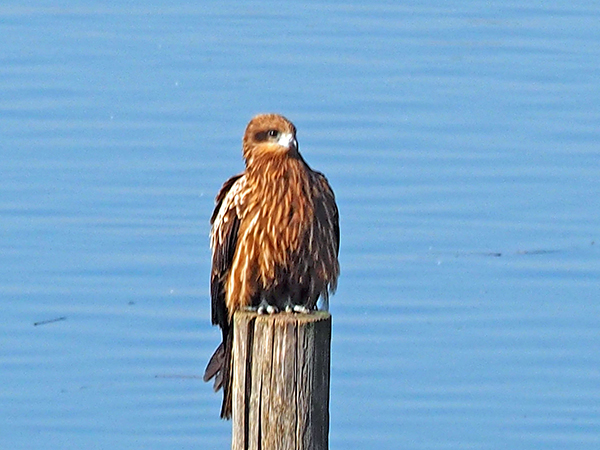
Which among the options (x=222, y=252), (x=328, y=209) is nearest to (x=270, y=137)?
(x=328, y=209)

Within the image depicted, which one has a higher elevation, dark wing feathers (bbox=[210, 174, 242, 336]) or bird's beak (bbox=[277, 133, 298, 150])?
bird's beak (bbox=[277, 133, 298, 150])

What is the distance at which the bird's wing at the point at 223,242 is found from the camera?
6.73 m

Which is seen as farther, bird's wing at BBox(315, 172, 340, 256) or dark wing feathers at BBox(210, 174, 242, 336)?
dark wing feathers at BBox(210, 174, 242, 336)

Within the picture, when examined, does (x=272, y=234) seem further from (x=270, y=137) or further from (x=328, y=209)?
(x=270, y=137)

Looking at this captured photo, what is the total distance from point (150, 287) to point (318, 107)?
105 inches

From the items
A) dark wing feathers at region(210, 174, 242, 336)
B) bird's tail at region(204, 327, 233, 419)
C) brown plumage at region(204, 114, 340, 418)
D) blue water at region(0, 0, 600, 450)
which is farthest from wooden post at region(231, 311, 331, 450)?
blue water at region(0, 0, 600, 450)

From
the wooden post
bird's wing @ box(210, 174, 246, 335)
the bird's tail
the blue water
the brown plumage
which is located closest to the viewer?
the wooden post

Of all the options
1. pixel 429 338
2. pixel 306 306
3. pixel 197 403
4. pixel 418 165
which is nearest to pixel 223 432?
pixel 197 403

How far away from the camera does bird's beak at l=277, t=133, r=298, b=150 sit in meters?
6.67

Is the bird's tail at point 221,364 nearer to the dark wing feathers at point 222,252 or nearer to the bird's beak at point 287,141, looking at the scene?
the dark wing feathers at point 222,252

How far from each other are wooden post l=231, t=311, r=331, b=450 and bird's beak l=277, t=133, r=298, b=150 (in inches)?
60.9

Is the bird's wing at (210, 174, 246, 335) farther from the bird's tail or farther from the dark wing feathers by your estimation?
the bird's tail

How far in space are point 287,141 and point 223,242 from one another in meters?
0.43

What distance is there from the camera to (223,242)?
674cm
